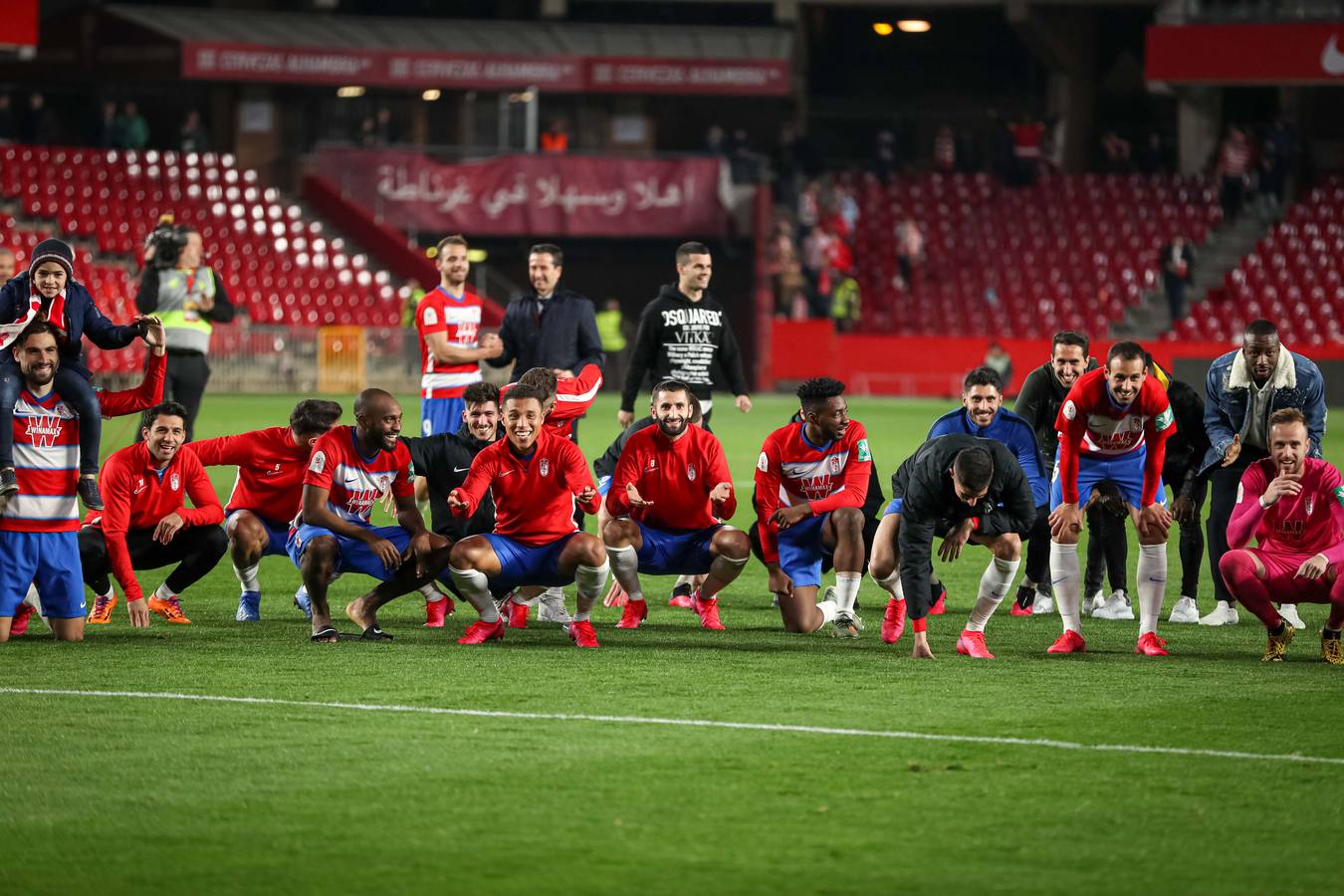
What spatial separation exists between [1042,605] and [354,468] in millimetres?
4090

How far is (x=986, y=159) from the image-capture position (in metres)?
44.7

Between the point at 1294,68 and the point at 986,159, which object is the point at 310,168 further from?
the point at 1294,68

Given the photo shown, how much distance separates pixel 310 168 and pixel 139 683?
31.8m

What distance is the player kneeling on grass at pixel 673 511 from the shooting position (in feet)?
34.0

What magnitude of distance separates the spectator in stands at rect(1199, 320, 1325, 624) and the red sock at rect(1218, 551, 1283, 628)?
112 centimetres

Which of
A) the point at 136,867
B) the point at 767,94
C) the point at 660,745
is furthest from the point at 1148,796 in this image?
the point at 767,94

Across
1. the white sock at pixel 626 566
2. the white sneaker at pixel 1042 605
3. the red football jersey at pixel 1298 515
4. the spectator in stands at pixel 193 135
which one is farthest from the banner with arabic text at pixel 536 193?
the red football jersey at pixel 1298 515

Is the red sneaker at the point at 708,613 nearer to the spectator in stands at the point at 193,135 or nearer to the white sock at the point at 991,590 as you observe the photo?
the white sock at the point at 991,590

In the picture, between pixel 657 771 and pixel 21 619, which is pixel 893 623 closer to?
pixel 657 771

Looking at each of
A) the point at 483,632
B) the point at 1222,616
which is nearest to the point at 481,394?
the point at 483,632

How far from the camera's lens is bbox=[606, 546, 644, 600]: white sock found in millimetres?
10336

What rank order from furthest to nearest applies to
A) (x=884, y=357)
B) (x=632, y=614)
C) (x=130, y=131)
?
1. (x=130, y=131)
2. (x=884, y=357)
3. (x=632, y=614)

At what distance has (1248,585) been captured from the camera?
9438 mm

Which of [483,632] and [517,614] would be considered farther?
[517,614]
